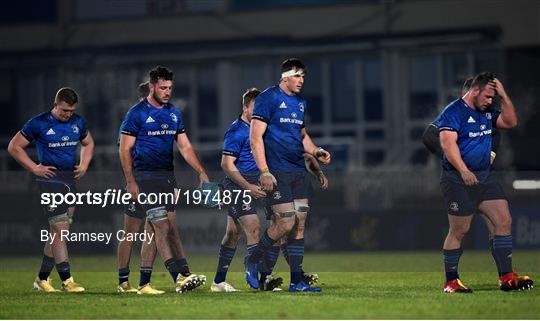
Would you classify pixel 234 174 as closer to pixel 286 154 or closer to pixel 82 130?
pixel 286 154

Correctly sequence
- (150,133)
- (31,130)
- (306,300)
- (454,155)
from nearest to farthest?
(306,300) → (454,155) → (150,133) → (31,130)

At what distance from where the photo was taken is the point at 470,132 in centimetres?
1534

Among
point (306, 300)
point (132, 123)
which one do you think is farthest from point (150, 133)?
point (306, 300)

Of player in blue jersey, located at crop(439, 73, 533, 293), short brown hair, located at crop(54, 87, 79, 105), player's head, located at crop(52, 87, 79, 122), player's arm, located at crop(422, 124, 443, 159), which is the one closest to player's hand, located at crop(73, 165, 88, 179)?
player's head, located at crop(52, 87, 79, 122)

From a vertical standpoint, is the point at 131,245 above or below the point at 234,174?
below

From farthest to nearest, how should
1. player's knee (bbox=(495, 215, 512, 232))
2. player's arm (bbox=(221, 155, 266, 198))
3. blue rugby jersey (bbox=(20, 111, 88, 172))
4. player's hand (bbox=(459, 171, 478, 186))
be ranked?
1. blue rugby jersey (bbox=(20, 111, 88, 172))
2. player's arm (bbox=(221, 155, 266, 198))
3. player's knee (bbox=(495, 215, 512, 232))
4. player's hand (bbox=(459, 171, 478, 186))

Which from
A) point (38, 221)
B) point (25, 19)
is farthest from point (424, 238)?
point (25, 19)

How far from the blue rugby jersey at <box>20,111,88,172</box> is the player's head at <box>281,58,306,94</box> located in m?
3.05

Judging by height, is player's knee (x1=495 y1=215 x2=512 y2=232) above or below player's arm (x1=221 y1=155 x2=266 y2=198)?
below

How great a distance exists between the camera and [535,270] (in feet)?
65.7

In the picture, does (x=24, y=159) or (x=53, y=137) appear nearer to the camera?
(x=24, y=159)

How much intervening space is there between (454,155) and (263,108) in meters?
2.23

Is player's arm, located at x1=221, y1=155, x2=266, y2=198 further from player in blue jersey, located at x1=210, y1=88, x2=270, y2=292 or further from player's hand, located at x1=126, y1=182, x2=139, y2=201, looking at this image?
player's hand, located at x1=126, y1=182, x2=139, y2=201

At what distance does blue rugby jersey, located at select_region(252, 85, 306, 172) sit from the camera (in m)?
15.6
